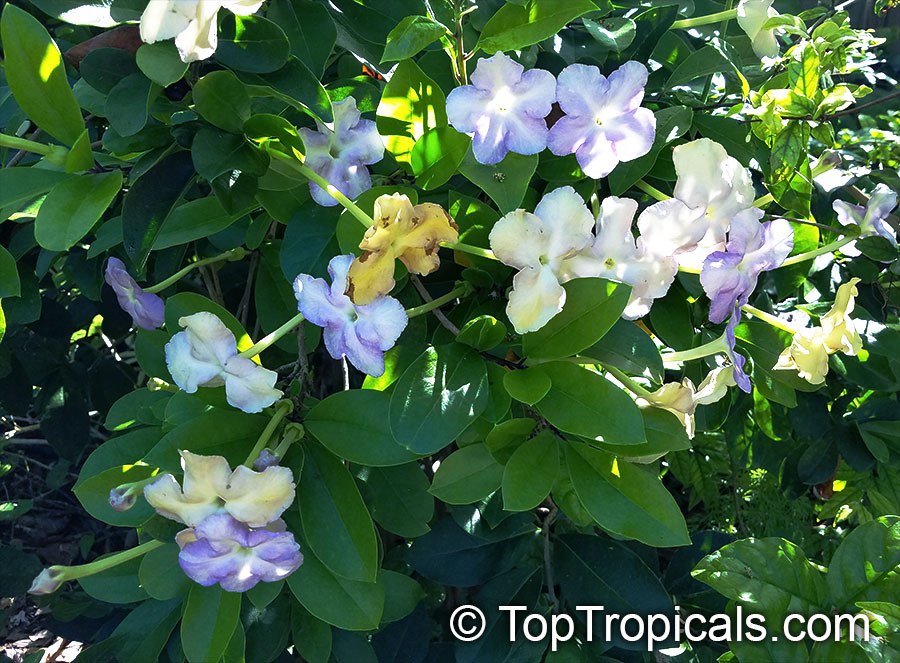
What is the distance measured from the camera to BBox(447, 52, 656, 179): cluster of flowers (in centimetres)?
73

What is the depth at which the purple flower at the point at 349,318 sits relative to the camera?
2.28 ft

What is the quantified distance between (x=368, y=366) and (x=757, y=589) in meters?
0.56

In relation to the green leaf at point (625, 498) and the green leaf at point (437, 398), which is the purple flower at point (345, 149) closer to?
the green leaf at point (437, 398)

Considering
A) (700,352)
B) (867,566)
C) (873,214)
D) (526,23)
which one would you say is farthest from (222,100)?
(867,566)

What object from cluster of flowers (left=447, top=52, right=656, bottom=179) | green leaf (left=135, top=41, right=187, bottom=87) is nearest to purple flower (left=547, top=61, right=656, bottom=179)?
cluster of flowers (left=447, top=52, right=656, bottom=179)

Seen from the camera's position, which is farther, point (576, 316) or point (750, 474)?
point (750, 474)

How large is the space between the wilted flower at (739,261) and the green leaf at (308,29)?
418 mm

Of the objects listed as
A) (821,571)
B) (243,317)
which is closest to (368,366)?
(243,317)

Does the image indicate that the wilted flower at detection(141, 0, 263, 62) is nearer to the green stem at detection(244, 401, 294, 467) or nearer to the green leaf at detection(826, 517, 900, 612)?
the green stem at detection(244, 401, 294, 467)

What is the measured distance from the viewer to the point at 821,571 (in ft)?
3.45

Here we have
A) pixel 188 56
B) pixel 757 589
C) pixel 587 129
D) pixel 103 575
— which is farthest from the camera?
pixel 103 575

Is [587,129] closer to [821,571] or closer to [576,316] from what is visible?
[576,316]

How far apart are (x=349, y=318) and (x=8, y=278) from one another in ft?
1.25
